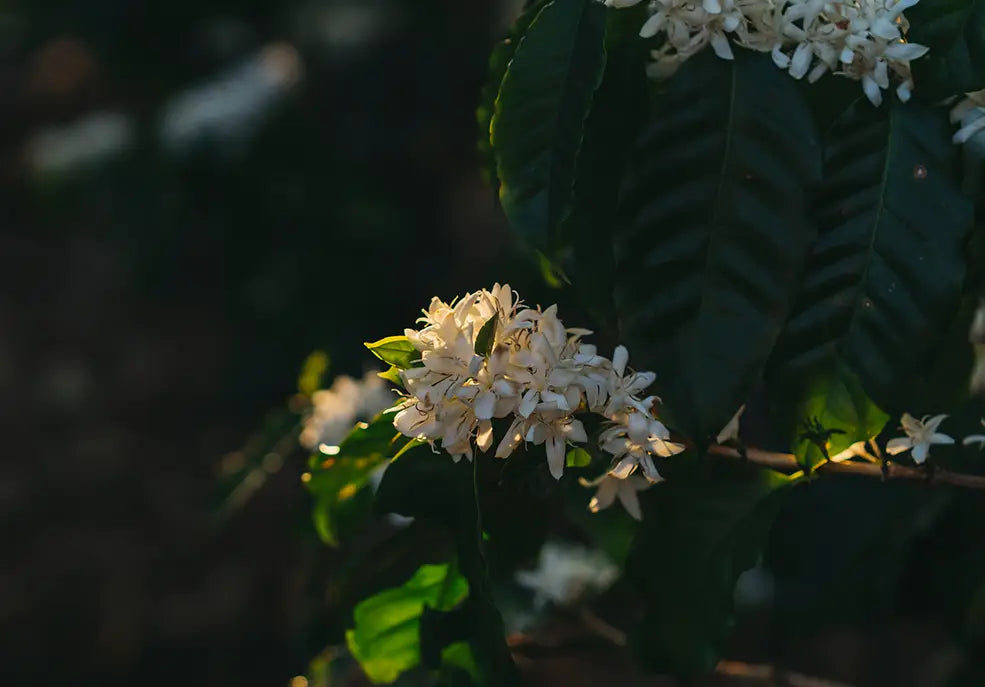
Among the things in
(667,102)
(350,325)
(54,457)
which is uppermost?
(667,102)

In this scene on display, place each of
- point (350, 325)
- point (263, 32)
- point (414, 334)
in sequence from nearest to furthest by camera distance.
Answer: point (414, 334) < point (350, 325) < point (263, 32)

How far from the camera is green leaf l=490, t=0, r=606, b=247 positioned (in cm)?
69

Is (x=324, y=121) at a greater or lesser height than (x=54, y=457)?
greater

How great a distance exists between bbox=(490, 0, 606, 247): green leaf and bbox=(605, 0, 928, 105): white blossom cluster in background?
1.7 inches

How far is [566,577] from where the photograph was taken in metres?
Result: 1.36

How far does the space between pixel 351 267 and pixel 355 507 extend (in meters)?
2.43

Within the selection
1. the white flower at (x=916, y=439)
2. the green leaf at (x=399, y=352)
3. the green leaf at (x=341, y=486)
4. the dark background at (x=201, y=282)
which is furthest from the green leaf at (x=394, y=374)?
the dark background at (x=201, y=282)

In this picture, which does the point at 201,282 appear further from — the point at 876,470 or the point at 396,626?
the point at 876,470

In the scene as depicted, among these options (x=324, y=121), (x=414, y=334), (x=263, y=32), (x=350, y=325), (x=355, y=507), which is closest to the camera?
(x=414, y=334)

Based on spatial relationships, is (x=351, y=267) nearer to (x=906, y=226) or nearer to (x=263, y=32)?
(x=263, y=32)

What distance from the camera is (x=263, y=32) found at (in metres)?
3.84

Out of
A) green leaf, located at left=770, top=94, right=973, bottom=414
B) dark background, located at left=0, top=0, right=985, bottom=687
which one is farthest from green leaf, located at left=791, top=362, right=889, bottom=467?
dark background, located at left=0, top=0, right=985, bottom=687

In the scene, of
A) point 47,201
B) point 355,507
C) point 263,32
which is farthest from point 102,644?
point 355,507

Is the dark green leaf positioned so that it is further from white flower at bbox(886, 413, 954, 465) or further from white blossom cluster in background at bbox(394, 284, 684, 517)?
white flower at bbox(886, 413, 954, 465)
